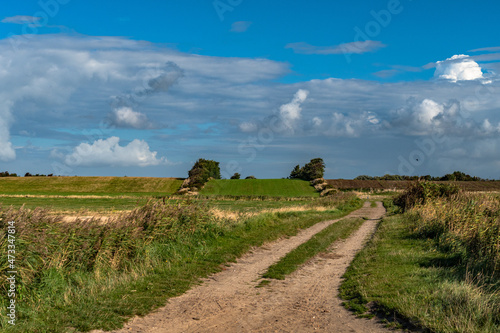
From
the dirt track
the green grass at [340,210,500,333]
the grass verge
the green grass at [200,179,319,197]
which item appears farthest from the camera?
the green grass at [200,179,319,197]

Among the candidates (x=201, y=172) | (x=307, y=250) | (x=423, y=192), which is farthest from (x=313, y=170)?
(x=307, y=250)

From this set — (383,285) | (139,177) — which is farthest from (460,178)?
(383,285)

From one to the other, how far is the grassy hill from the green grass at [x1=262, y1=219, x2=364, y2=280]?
70.9 metres

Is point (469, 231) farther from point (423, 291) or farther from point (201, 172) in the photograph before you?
point (201, 172)

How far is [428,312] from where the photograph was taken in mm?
8055

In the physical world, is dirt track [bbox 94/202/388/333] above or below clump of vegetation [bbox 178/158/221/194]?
below

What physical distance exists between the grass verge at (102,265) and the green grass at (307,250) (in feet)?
5.98

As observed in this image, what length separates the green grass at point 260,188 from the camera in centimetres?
8950

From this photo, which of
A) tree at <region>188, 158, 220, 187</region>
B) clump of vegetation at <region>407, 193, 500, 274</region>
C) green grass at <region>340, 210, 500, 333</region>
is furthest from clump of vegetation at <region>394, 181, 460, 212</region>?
tree at <region>188, 158, 220, 187</region>

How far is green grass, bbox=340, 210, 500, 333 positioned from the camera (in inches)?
296

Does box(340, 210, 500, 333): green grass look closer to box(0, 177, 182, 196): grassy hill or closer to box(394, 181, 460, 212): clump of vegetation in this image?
box(394, 181, 460, 212): clump of vegetation

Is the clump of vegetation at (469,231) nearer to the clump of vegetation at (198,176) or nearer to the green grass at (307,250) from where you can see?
the green grass at (307,250)

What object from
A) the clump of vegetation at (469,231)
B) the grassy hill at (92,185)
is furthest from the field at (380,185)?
the clump of vegetation at (469,231)

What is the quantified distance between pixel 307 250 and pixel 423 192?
1794 cm
